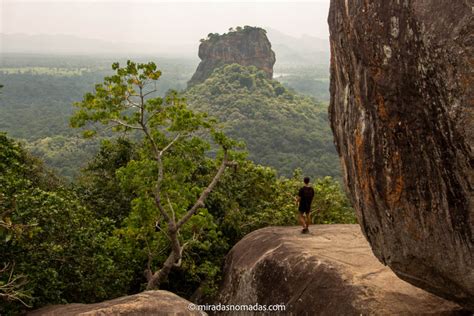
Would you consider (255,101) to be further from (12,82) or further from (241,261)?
(12,82)

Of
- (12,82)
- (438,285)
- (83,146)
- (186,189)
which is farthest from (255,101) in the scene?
(12,82)

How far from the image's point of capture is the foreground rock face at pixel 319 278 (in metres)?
7.62

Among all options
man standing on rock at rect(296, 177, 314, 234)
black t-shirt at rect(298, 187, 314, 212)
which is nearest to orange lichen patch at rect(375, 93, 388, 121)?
man standing on rock at rect(296, 177, 314, 234)

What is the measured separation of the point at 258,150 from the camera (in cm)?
7431

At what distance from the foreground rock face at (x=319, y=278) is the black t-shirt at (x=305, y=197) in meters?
0.74

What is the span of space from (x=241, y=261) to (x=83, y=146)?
70546 millimetres

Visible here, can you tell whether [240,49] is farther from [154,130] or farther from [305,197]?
[305,197]

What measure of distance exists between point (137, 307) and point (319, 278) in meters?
3.53

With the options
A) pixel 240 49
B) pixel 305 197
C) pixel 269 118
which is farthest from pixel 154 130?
pixel 240 49

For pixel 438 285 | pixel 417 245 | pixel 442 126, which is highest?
pixel 442 126

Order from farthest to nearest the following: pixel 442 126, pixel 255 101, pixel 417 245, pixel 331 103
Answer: pixel 255 101 → pixel 331 103 → pixel 417 245 → pixel 442 126

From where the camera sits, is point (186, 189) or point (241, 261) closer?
point (241, 261)

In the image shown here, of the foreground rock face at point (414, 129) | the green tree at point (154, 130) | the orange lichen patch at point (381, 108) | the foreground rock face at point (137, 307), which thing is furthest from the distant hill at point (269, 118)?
the orange lichen patch at point (381, 108)

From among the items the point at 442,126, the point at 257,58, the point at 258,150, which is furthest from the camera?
the point at 257,58
